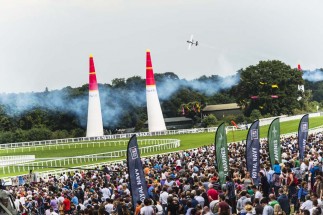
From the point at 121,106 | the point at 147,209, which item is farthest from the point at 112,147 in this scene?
the point at 121,106

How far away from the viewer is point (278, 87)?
112625 mm

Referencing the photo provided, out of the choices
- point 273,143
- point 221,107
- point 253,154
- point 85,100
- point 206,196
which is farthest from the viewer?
point 221,107

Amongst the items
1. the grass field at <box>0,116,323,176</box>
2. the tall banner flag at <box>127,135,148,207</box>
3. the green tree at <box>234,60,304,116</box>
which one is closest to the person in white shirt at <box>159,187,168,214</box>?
the tall banner flag at <box>127,135,148,207</box>

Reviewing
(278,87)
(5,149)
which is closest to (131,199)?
(5,149)

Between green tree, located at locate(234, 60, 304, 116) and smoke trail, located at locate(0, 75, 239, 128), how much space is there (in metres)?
20.3

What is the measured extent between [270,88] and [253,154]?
87.4 m

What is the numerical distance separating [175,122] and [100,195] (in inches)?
5169

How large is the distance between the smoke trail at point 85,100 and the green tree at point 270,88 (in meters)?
20.3

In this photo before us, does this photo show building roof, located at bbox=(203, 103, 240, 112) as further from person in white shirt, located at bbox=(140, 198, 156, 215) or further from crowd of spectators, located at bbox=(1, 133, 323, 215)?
person in white shirt, located at bbox=(140, 198, 156, 215)

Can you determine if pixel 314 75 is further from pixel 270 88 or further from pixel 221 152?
Result: pixel 221 152

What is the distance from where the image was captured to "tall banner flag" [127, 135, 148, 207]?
21.6 metres

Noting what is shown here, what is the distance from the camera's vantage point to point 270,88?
11300cm

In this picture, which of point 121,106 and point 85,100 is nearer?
point 85,100

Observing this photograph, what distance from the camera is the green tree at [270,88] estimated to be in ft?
363
